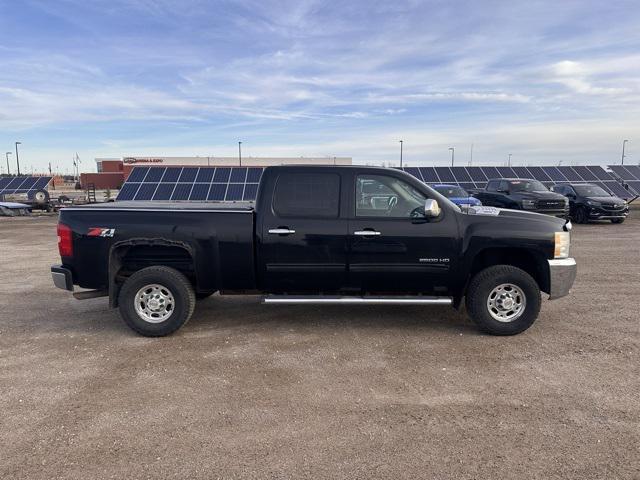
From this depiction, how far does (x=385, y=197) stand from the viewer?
532cm

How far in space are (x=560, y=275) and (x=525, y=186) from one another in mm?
14412

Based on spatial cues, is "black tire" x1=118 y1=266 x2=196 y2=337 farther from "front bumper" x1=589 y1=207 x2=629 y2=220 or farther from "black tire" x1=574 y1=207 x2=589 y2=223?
"black tire" x1=574 y1=207 x2=589 y2=223

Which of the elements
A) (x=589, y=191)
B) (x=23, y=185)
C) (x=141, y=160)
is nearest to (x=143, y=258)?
(x=589, y=191)

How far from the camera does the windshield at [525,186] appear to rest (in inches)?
713

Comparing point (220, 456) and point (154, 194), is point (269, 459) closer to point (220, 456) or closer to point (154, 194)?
point (220, 456)

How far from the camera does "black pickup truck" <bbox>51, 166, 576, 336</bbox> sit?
5207 mm

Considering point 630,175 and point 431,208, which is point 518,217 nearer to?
point 431,208

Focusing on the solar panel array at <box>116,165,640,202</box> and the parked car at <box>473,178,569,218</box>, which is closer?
the parked car at <box>473,178,569,218</box>

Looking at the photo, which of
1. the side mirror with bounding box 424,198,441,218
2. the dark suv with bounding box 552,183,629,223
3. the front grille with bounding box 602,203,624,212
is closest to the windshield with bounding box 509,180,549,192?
the dark suv with bounding box 552,183,629,223

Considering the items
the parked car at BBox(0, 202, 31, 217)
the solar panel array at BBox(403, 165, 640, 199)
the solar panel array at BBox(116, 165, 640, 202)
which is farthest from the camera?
the solar panel array at BBox(403, 165, 640, 199)

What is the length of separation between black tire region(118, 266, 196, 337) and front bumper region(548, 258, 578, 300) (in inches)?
165

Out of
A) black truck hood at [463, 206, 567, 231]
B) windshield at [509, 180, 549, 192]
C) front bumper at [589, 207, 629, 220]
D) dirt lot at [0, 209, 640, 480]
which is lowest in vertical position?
dirt lot at [0, 209, 640, 480]

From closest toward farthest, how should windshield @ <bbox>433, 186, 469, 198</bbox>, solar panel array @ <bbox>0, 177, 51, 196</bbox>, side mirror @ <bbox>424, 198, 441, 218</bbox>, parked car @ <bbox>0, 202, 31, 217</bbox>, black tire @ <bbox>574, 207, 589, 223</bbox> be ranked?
1. side mirror @ <bbox>424, 198, 441, 218</bbox>
2. black tire @ <bbox>574, 207, 589, 223</bbox>
3. windshield @ <bbox>433, 186, 469, 198</bbox>
4. parked car @ <bbox>0, 202, 31, 217</bbox>
5. solar panel array @ <bbox>0, 177, 51, 196</bbox>

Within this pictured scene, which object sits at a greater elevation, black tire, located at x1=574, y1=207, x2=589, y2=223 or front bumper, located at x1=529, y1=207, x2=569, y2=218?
front bumper, located at x1=529, y1=207, x2=569, y2=218
